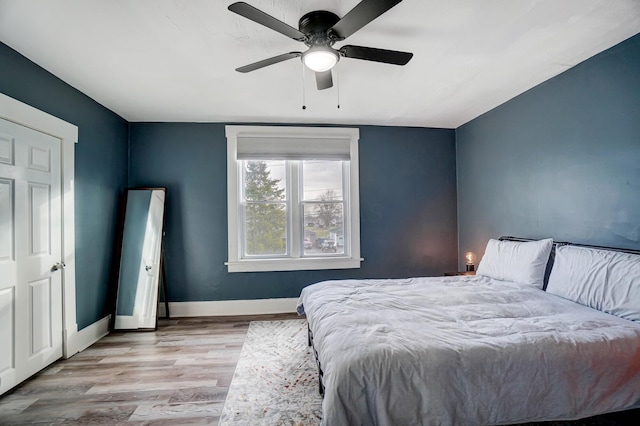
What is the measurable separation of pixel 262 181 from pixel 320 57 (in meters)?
2.45

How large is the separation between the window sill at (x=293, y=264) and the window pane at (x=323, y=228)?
150 millimetres

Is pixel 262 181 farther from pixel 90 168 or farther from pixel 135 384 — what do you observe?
pixel 135 384

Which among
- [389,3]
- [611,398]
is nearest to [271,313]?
[611,398]

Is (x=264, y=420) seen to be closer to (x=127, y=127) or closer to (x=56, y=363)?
(x=56, y=363)

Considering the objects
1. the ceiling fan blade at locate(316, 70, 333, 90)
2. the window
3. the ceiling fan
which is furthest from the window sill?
the ceiling fan

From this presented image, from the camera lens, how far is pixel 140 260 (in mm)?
3678

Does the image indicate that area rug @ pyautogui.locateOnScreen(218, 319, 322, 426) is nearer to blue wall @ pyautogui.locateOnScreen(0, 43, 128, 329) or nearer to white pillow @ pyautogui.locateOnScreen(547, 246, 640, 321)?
blue wall @ pyautogui.locateOnScreen(0, 43, 128, 329)

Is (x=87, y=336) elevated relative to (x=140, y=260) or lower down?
lower down

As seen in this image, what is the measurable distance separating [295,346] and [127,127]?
3463 mm

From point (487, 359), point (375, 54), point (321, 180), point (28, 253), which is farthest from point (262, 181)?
point (487, 359)

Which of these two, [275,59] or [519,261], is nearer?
[275,59]

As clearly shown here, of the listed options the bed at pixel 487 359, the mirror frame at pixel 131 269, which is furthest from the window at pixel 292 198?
the bed at pixel 487 359

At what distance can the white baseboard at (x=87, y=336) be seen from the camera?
2.92 metres

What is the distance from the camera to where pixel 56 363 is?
2.76 meters
